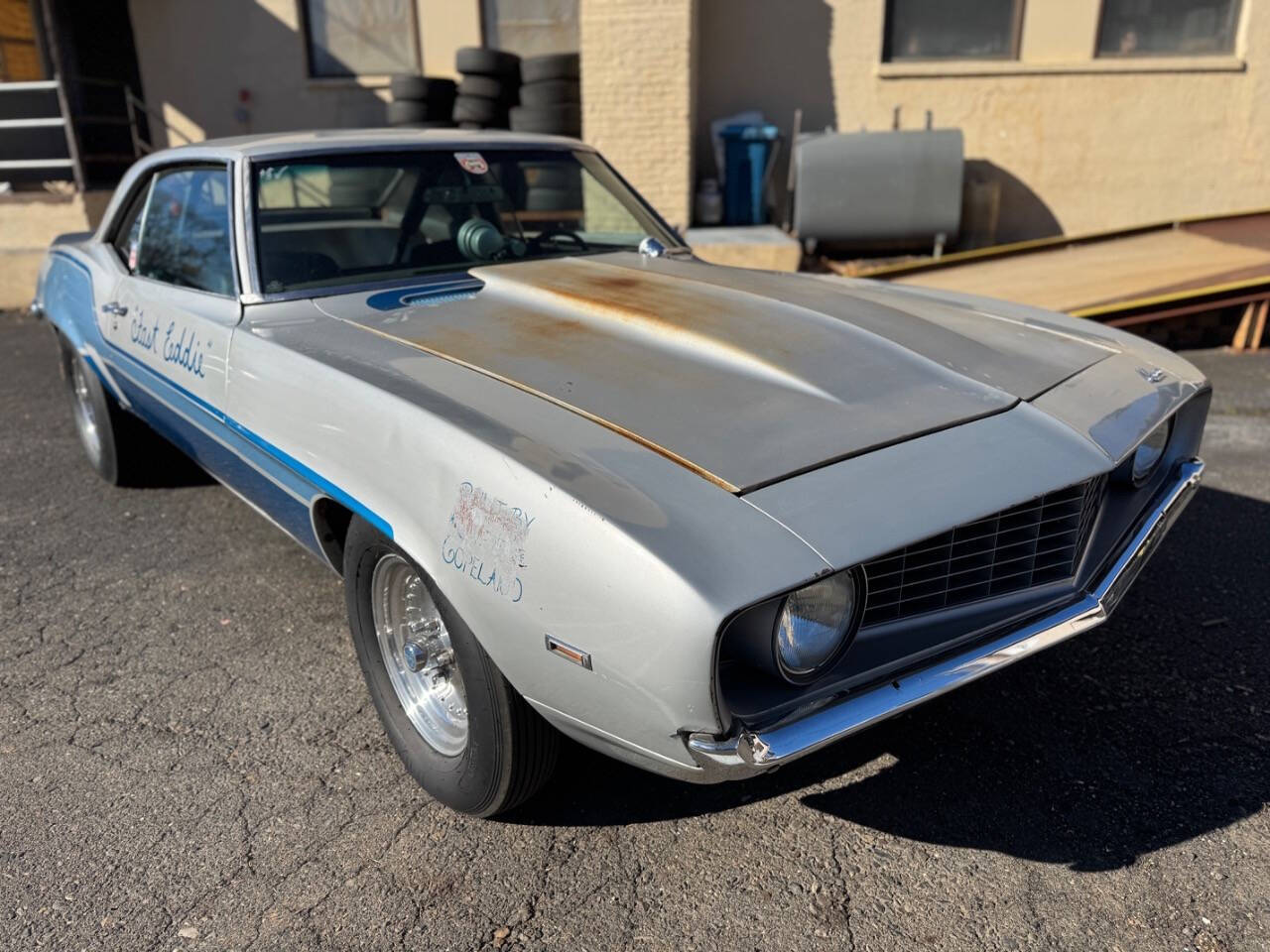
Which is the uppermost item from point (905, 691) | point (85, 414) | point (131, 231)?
point (131, 231)

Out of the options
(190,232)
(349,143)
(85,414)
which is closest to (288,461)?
(349,143)

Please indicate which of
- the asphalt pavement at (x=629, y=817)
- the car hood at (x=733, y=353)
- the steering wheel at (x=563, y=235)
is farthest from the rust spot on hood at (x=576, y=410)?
the steering wheel at (x=563, y=235)

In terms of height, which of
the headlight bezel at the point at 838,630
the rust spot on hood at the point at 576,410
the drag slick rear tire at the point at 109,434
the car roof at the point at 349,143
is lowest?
the drag slick rear tire at the point at 109,434

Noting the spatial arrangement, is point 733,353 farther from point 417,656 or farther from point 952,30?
point 952,30

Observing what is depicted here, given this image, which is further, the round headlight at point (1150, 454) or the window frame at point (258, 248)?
the window frame at point (258, 248)

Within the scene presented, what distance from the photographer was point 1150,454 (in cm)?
257

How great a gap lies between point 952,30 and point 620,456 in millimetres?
8721

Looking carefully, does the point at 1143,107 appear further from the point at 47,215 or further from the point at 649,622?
the point at 47,215

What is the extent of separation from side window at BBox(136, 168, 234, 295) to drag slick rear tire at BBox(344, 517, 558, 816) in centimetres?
123

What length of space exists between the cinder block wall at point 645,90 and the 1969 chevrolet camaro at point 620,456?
17.6 feet

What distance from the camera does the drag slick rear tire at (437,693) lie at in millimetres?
2018

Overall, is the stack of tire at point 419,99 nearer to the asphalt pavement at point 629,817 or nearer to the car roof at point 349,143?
the car roof at point 349,143

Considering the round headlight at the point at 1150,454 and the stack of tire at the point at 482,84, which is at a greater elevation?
the stack of tire at the point at 482,84

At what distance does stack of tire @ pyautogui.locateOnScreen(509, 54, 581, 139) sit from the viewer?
898 cm
